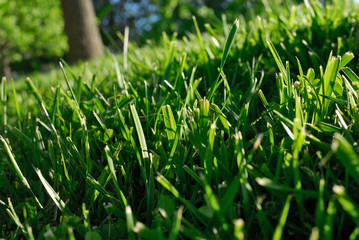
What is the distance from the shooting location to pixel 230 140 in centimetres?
93

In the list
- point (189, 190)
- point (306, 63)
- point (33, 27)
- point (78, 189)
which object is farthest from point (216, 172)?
point (33, 27)

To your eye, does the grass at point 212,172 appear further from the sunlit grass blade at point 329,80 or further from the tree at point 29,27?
the tree at point 29,27

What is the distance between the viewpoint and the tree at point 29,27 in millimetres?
11469

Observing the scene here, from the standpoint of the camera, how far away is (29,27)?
1260cm

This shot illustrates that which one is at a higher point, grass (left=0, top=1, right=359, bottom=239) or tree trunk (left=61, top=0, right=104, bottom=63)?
tree trunk (left=61, top=0, right=104, bottom=63)

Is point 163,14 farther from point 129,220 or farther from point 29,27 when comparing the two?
point 129,220

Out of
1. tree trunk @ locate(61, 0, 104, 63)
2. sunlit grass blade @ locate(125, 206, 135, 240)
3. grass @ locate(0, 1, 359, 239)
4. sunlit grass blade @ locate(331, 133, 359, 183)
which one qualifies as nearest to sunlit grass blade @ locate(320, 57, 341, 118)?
grass @ locate(0, 1, 359, 239)

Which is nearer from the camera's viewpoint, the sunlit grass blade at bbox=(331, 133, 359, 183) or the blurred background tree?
the sunlit grass blade at bbox=(331, 133, 359, 183)

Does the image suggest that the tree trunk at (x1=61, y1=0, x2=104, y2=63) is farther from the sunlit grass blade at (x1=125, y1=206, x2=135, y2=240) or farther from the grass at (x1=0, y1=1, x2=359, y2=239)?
the sunlit grass blade at (x1=125, y1=206, x2=135, y2=240)

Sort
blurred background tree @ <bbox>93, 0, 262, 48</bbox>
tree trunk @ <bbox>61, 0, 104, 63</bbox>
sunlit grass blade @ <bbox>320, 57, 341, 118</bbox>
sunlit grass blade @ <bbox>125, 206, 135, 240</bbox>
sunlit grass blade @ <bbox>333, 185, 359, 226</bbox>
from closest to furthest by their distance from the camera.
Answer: sunlit grass blade @ <bbox>333, 185, 359, 226</bbox>, sunlit grass blade @ <bbox>125, 206, 135, 240</bbox>, sunlit grass blade @ <bbox>320, 57, 341, 118</bbox>, tree trunk @ <bbox>61, 0, 104, 63</bbox>, blurred background tree @ <bbox>93, 0, 262, 48</bbox>

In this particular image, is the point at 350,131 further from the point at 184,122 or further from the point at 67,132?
the point at 67,132

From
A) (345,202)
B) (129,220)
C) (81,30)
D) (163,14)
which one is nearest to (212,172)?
(129,220)

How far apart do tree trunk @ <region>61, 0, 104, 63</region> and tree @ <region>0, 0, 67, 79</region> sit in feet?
17.0

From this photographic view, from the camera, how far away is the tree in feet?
37.6
